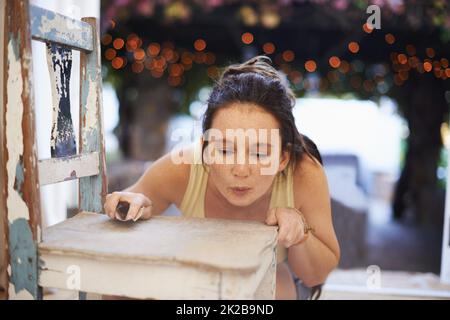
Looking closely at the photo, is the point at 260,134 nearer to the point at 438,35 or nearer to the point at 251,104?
the point at 251,104

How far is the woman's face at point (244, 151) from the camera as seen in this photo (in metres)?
1.24

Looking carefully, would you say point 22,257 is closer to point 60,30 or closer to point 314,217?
point 60,30

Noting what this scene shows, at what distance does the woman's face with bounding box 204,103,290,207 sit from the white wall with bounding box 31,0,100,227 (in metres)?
0.57

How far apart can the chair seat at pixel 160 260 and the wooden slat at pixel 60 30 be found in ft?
1.41

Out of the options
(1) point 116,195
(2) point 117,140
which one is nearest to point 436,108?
(2) point 117,140

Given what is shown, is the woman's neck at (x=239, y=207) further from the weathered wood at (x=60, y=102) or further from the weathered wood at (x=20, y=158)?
the weathered wood at (x=20, y=158)

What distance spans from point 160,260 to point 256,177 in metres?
0.44


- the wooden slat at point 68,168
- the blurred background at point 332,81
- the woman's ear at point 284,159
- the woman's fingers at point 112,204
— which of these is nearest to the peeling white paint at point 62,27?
the wooden slat at point 68,168

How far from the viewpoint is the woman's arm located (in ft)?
4.44

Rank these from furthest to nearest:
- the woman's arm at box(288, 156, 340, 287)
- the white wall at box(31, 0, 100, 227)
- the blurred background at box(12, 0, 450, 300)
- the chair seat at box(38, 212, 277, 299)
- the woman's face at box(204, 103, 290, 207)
A: the blurred background at box(12, 0, 450, 300) < the white wall at box(31, 0, 100, 227) < the woman's arm at box(288, 156, 340, 287) < the woman's face at box(204, 103, 290, 207) < the chair seat at box(38, 212, 277, 299)

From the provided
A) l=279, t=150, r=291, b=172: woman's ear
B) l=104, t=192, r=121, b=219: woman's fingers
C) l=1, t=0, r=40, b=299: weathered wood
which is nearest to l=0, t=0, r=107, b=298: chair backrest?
l=1, t=0, r=40, b=299: weathered wood

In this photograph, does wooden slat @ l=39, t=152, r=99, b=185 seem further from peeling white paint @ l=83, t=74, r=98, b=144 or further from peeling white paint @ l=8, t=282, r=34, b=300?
peeling white paint @ l=8, t=282, r=34, b=300
